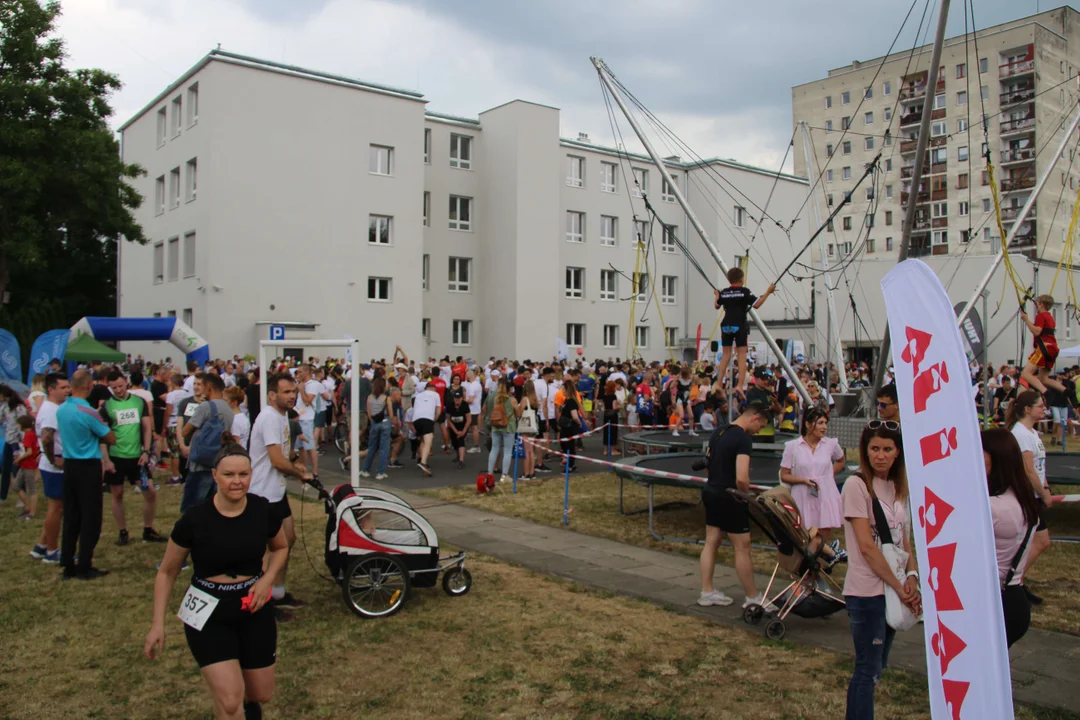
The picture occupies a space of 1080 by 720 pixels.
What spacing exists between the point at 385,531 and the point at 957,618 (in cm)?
567

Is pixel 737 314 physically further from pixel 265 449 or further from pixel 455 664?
pixel 455 664

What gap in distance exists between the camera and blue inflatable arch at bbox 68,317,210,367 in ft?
80.6

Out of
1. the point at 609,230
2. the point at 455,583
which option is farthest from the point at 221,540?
the point at 609,230

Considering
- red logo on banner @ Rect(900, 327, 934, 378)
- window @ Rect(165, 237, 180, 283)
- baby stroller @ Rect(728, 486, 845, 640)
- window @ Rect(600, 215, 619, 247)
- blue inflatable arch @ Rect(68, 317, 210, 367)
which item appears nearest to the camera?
red logo on banner @ Rect(900, 327, 934, 378)

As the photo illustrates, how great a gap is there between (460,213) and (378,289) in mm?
7934

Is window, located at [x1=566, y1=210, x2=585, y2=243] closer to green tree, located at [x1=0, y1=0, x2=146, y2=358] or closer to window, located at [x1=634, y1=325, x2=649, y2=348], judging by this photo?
window, located at [x1=634, y1=325, x2=649, y2=348]

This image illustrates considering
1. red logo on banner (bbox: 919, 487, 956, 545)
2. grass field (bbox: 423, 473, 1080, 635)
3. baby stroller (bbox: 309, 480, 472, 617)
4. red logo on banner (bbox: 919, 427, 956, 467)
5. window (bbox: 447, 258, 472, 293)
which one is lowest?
grass field (bbox: 423, 473, 1080, 635)

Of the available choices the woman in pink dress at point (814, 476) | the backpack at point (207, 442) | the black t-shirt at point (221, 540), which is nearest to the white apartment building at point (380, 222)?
the woman in pink dress at point (814, 476)

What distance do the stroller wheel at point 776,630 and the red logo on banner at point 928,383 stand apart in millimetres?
4078

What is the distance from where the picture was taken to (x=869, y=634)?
439 cm

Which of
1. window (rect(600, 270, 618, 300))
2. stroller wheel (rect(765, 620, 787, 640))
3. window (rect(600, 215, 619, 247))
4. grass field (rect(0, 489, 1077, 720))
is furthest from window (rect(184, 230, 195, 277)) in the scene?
stroller wheel (rect(765, 620, 787, 640))

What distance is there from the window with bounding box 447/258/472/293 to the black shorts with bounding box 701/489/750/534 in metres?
37.3

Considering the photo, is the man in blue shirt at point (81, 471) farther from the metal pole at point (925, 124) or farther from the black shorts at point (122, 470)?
the metal pole at point (925, 124)

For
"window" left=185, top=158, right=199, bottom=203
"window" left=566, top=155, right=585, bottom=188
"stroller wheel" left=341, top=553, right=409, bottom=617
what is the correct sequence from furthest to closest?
"window" left=566, top=155, right=585, bottom=188 < "window" left=185, top=158, right=199, bottom=203 < "stroller wheel" left=341, top=553, right=409, bottom=617
